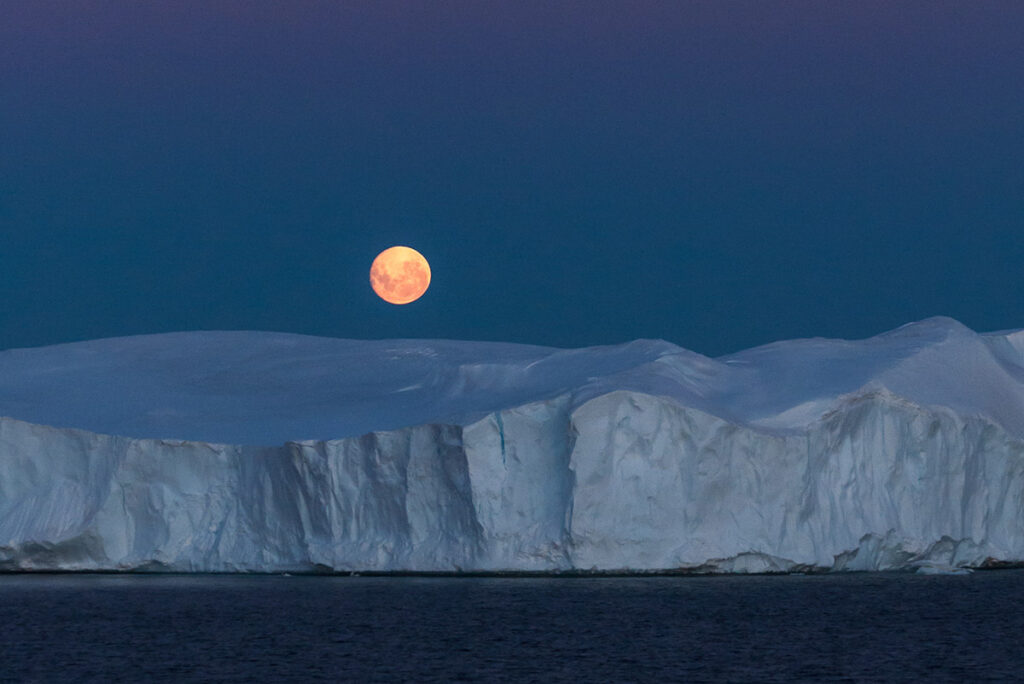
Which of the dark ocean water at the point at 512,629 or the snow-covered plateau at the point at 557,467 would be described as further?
the snow-covered plateau at the point at 557,467

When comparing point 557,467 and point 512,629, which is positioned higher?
point 557,467

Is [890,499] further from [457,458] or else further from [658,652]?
[658,652]

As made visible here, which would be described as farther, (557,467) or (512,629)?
(557,467)

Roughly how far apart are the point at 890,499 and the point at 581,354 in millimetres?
6661

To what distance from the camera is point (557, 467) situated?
28531 millimetres

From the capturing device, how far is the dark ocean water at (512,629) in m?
19.3

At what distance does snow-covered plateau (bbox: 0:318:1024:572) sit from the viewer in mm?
28297

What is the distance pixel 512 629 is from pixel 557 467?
647 centimetres

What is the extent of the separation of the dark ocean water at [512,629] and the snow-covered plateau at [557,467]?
73 cm

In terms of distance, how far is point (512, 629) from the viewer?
73.3 feet

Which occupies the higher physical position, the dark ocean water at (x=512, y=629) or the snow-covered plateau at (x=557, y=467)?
the snow-covered plateau at (x=557, y=467)

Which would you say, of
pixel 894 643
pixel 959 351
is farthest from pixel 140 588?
pixel 959 351

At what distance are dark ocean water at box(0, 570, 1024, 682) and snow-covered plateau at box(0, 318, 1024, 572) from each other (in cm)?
73

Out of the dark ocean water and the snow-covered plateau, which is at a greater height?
the snow-covered plateau
